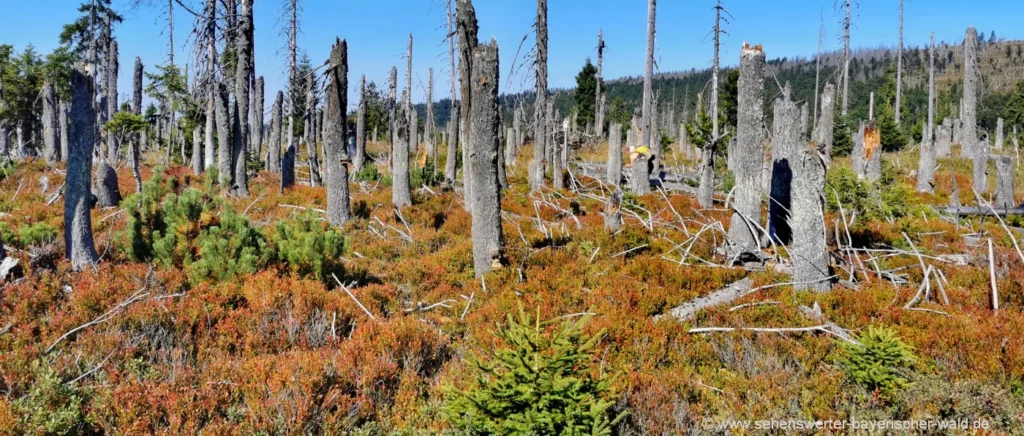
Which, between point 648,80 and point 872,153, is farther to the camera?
point 648,80

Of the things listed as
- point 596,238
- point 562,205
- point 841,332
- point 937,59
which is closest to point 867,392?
point 841,332

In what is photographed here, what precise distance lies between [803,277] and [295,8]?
18.0 m

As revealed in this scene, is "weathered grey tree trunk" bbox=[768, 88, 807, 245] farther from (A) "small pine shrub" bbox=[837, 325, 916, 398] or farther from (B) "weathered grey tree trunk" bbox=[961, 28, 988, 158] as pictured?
(B) "weathered grey tree trunk" bbox=[961, 28, 988, 158]

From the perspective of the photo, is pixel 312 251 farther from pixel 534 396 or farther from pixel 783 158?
pixel 783 158

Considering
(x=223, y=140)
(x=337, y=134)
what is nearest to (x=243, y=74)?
(x=223, y=140)

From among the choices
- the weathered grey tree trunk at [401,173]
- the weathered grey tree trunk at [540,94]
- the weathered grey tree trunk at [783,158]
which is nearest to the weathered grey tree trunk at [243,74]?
the weathered grey tree trunk at [401,173]

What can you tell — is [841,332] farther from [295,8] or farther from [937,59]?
[937,59]

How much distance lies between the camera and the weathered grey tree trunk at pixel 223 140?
1352 cm

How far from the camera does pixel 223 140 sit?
1355 cm

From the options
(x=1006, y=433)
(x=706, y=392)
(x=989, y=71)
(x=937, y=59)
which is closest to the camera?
(x=1006, y=433)

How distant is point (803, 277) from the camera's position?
20.5 feet

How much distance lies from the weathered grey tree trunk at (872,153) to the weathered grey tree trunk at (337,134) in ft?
40.4

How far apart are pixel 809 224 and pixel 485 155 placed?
415 centimetres

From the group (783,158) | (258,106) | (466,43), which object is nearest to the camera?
(466,43)
